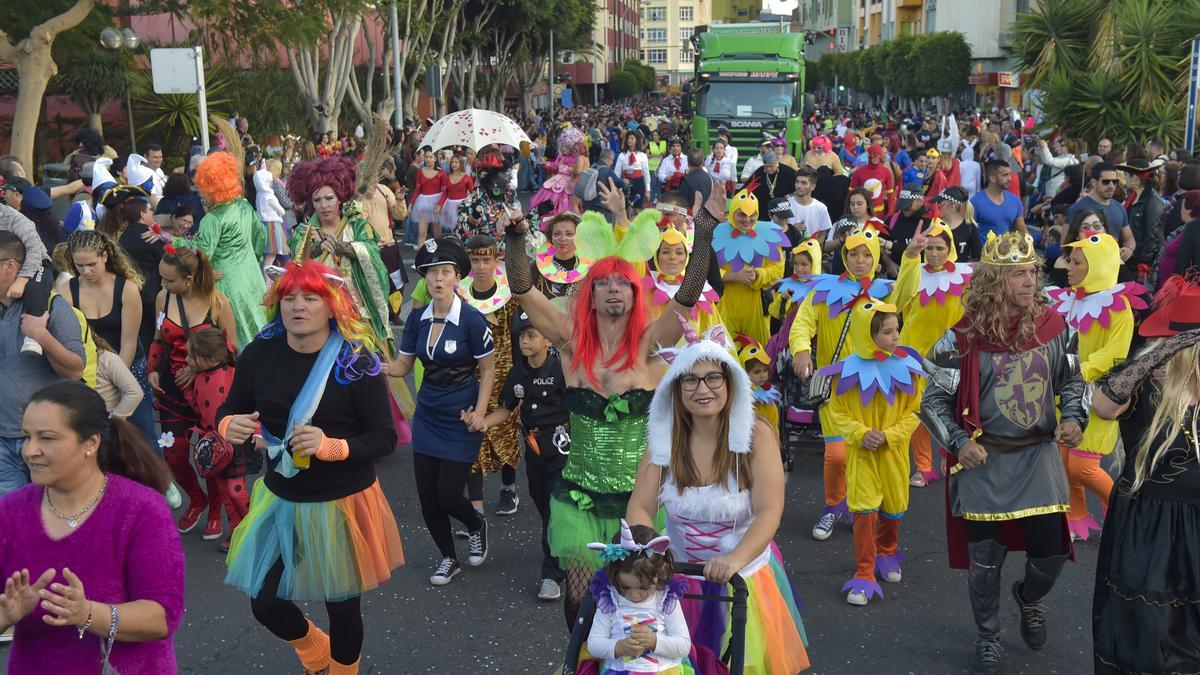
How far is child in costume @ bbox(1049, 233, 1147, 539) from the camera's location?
6391mm

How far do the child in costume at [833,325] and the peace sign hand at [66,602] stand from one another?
4364 millimetres

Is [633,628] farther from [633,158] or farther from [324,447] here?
[633,158]

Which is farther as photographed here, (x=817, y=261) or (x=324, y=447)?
(x=817, y=261)

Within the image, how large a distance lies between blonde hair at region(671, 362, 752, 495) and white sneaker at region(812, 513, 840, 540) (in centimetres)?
313

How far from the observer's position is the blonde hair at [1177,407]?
3875mm

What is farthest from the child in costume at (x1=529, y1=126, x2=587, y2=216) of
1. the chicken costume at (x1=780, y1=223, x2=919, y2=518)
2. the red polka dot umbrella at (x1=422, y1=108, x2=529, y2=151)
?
the chicken costume at (x1=780, y1=223, x2=919, y2=518)

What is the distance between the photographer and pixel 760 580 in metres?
3.97

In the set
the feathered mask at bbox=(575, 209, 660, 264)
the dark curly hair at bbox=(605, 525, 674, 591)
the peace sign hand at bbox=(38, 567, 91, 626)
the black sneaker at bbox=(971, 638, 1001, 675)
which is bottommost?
the black sneaker at bbox=(971, 638, 1001, 675)

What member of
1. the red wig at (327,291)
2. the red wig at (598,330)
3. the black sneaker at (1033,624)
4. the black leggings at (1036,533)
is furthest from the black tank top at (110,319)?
the black sneaker at (1033,624)

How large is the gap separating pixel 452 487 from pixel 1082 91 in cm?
1581

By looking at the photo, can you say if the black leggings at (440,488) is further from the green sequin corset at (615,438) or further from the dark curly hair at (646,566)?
the dark curly hair at (646,566)

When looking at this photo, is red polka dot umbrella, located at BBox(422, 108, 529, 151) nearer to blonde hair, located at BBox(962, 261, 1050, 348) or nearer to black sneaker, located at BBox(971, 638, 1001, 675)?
blonde hair, located at BBox(962, 261, 1050, 348)

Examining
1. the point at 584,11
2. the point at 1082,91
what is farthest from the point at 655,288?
the point at 584,11

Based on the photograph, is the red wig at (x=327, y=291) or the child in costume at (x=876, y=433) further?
the child in costume at (x=876, y=433)
